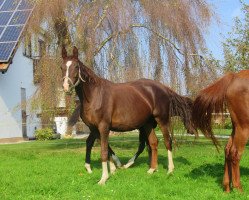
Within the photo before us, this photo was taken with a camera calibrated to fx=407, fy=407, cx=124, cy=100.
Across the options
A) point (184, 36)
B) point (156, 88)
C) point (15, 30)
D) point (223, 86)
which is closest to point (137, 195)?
point (223, 86)

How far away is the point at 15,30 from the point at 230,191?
14.1 m

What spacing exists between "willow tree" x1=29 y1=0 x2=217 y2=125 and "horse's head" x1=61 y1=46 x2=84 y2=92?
440 cm

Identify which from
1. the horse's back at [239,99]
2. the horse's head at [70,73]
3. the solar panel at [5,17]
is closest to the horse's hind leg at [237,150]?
the horse's back at [239,99]

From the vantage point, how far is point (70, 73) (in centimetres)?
698

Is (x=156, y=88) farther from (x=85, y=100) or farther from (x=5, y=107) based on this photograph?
(x=5, y=107)

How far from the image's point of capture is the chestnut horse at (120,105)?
23.7 feet

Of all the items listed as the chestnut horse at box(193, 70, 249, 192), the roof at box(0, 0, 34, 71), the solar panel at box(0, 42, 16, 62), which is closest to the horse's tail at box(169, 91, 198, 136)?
the chestnut horse at box(193, 70, 249, 192)

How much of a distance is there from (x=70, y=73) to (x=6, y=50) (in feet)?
39.1

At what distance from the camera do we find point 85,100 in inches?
294

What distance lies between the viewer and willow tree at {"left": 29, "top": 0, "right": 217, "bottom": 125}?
37.8 feet

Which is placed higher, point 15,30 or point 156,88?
point 15,30

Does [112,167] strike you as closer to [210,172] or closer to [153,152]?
[153,152]

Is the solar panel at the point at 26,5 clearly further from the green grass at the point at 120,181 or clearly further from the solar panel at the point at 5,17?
the green grass at the point at 120,181

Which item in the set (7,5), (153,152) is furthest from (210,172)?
(7,5)
